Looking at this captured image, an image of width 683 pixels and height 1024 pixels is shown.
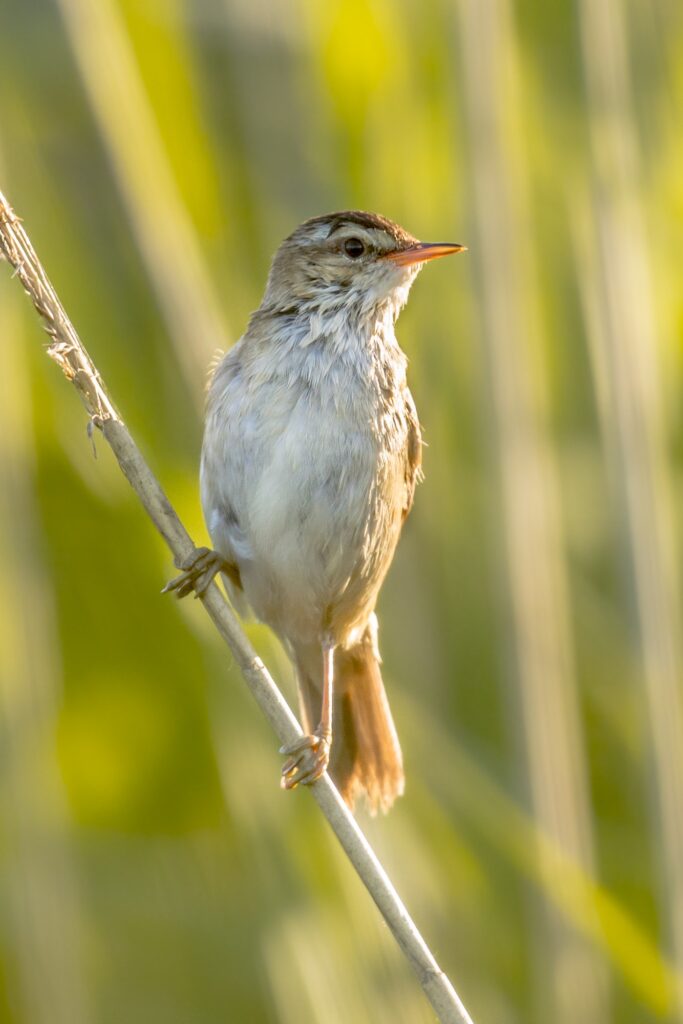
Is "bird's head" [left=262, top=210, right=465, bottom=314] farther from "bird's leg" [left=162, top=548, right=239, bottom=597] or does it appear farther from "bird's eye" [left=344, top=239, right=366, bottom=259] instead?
"bird's leg" [left=162, top=548, right=239, bottom=597]

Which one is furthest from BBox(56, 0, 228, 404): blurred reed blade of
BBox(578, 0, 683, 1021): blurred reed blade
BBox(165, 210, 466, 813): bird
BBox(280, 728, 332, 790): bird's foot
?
BBox(578, 0, 683, 1021): blurred reed blade

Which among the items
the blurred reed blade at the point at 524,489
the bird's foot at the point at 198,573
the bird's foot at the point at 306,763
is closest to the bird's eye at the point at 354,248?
the blurred reed blade at the point at 524,489

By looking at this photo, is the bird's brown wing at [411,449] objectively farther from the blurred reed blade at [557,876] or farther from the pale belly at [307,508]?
the blurred reed blade at [557,876]

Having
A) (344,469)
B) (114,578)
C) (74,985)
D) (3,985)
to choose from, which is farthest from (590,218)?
(3,985)

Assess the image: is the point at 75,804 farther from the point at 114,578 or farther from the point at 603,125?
the point at 603,125

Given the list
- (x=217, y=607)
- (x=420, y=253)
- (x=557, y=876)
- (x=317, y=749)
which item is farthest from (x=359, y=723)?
(x=420, y=253)

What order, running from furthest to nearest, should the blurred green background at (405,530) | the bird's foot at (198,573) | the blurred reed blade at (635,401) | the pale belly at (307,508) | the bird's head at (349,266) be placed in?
the blurred reed blade at (635,401)
the blurred green background at (405,530)
the bird's head at (349,266)
the pale belly at (307,508)
the bird's foot at (198,573)
